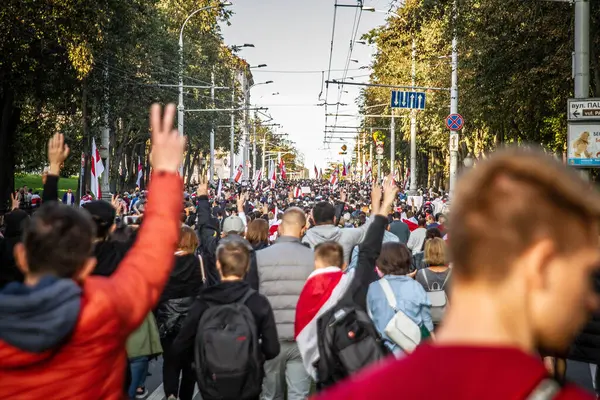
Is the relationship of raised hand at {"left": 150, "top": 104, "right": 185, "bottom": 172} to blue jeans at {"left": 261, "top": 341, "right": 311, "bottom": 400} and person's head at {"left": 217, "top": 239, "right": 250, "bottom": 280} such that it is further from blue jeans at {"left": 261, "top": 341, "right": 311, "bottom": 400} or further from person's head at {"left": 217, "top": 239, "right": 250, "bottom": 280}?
blue jeans at {"left": 261, "top": 341, "right": 311, "bottom": 400}

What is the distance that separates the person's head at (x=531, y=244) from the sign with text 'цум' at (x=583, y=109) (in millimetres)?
13762

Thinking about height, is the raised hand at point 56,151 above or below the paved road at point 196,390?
above

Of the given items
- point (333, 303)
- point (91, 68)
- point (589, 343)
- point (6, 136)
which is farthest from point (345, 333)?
point (6, 136)

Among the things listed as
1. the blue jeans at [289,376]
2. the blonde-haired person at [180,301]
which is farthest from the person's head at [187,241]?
the blue jeans at [289,376]

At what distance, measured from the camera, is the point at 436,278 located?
774cm

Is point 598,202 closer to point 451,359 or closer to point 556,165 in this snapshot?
point 556,165

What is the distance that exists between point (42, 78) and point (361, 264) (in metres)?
22.3

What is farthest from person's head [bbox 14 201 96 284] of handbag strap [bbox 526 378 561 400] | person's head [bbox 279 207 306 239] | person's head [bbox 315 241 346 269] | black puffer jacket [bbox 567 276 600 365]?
black puffer jacket [bbox 567 276 600 365]

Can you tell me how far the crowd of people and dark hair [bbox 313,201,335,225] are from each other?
2054mm

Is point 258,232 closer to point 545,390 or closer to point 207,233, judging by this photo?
point 207,233

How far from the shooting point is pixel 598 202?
55.0 inches

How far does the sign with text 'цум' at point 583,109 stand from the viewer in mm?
14461

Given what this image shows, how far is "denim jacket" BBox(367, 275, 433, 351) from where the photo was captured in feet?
19.9

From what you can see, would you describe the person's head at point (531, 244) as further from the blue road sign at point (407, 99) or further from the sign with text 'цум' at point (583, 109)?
the blue road sign at point (407, 99)
